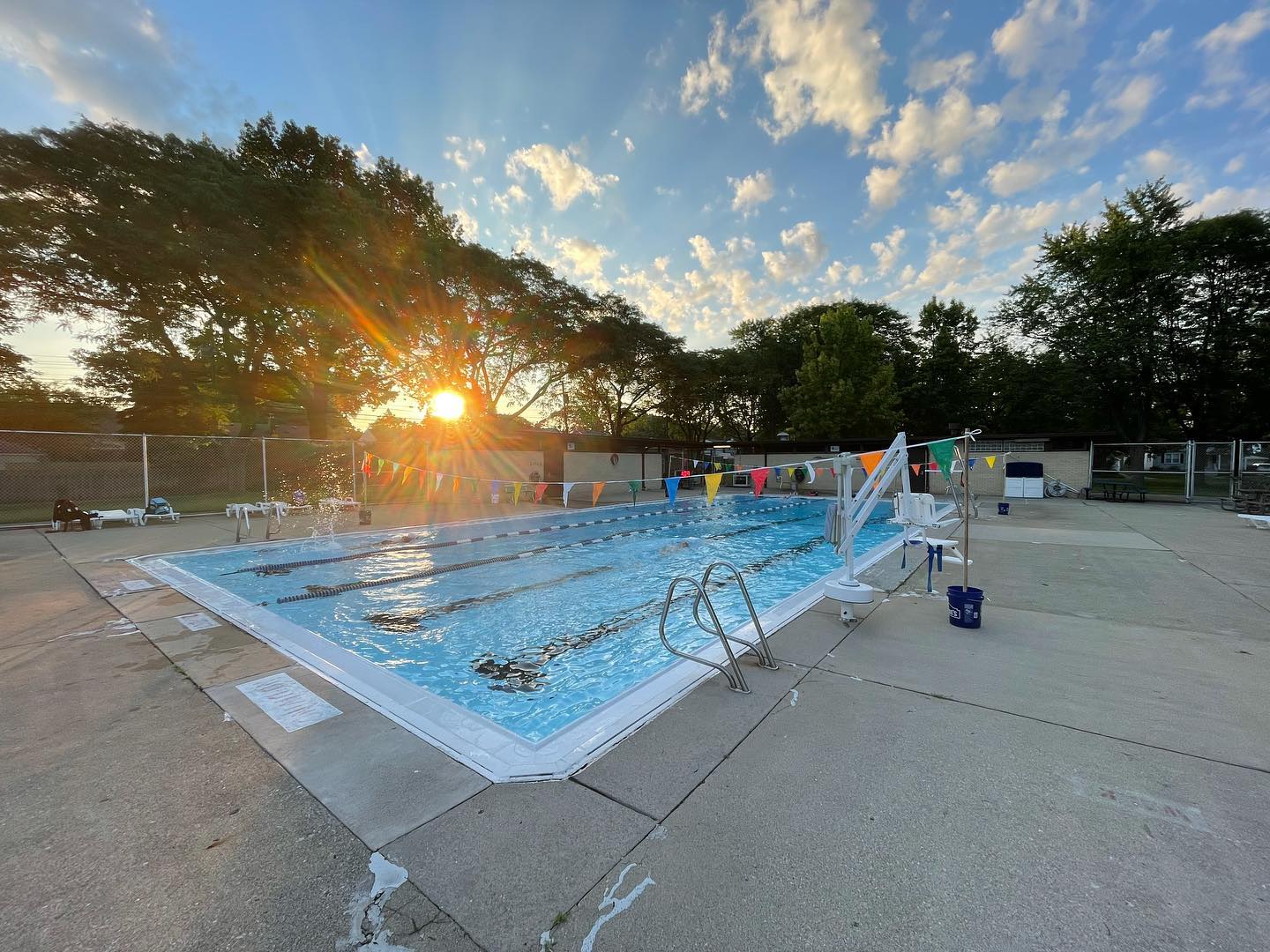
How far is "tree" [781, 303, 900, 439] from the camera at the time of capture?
94.9 feet

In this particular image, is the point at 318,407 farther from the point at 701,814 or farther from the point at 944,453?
the point at 701,814

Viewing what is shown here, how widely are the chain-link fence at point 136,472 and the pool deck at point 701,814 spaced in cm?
1384

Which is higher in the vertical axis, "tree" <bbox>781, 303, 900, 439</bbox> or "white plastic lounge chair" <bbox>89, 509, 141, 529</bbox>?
"tree" <bbox>781, 303, 900, 439</bbox>

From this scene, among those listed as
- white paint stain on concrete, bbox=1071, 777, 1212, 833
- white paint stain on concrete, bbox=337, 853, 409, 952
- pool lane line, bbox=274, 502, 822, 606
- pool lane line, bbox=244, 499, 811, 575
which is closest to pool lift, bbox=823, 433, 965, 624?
white paint stain on concrete, bbox=1071, 777, 1212, 833

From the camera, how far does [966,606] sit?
15.5 feet

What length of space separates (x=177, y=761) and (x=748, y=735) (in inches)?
128

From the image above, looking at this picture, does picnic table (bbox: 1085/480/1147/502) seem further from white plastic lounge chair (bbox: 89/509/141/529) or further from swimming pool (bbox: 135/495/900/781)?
white plastic lounge chair (bbox: 89/509/141/529)

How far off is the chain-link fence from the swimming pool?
748 cm

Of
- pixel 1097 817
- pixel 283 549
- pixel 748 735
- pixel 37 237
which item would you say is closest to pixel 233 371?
pixel 37 237

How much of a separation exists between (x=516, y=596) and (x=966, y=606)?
5.57 metres

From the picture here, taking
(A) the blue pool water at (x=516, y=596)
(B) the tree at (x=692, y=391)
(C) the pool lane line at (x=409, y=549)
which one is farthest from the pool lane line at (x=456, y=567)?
(B) the tree at (x=692, y=391)

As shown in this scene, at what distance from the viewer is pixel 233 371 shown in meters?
21.8

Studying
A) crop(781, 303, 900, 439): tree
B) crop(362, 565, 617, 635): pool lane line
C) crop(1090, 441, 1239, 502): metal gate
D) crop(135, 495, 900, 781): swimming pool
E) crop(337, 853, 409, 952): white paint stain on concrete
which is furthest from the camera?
crop(781, 303, 900, 439): tree

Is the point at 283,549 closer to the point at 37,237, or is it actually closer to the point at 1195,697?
the point at 1195,697
